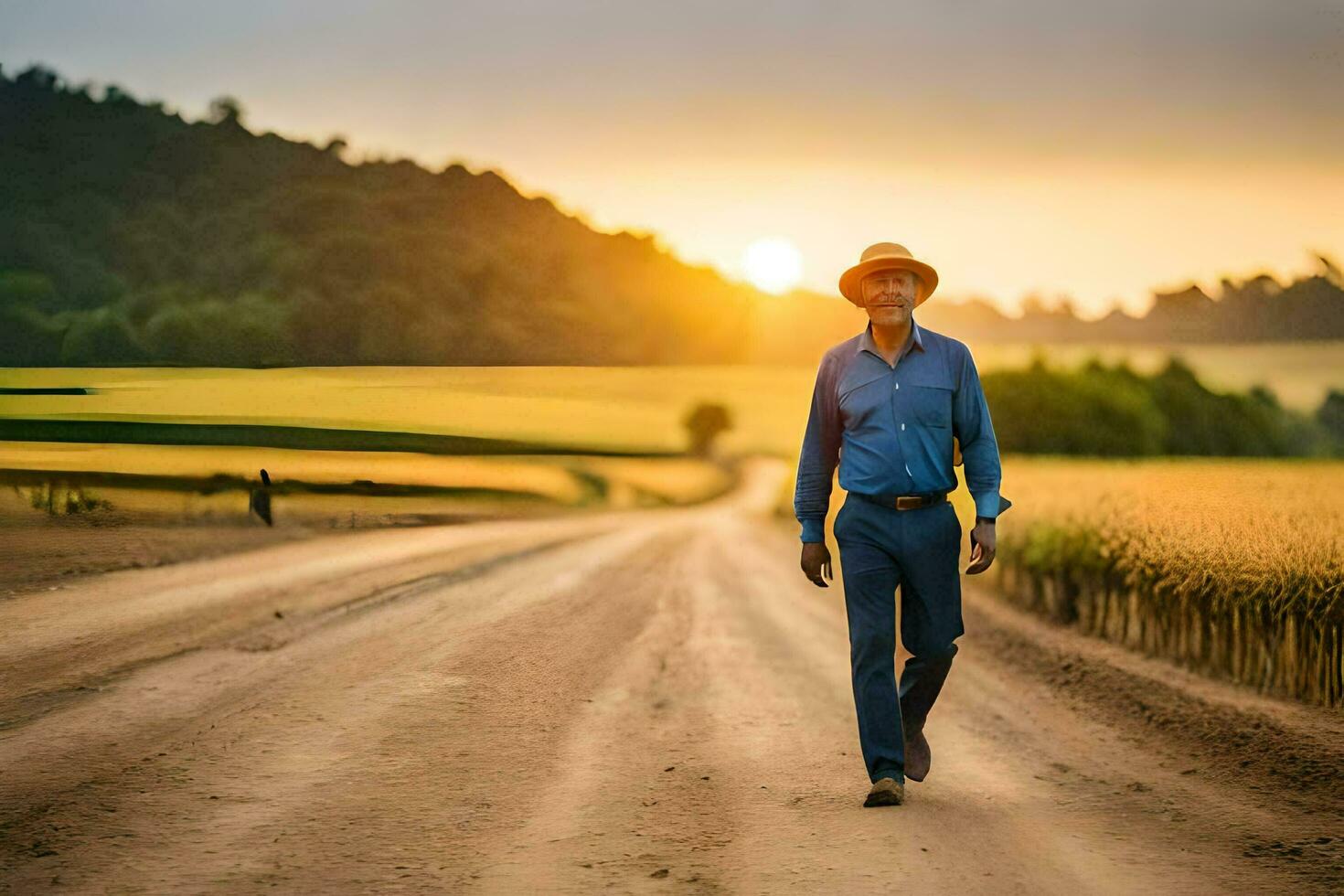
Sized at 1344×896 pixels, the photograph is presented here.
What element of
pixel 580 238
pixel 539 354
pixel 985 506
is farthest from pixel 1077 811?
pixel 580 238

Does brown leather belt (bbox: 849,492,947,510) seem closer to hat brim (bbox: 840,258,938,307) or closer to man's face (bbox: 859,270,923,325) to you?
man's face (bbox: 859,270,923,325)

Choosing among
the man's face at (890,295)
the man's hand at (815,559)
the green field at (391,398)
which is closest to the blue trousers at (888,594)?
the man's hand at (815,559)

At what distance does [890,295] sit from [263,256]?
7.95m

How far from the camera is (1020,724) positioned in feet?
29.2

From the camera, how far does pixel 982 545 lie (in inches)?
248

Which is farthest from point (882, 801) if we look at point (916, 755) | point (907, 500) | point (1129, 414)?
point (1129, 414)

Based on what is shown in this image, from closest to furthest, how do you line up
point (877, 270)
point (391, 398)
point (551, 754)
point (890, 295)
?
point (890, 295) → point (877, 270) → point (551, 754) → point (391, 398)

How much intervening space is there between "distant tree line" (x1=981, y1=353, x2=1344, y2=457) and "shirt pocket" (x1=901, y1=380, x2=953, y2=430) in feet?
135

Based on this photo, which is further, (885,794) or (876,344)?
(876,344)

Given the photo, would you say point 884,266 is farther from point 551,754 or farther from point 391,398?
point 391,398

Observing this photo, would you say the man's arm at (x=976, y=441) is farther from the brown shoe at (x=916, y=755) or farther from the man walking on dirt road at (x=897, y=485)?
the brown shoe at (x=916, y=755)

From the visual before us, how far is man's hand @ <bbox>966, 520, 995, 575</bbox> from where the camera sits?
6.25 meters

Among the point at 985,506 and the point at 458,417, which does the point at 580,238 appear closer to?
the point at 458,417

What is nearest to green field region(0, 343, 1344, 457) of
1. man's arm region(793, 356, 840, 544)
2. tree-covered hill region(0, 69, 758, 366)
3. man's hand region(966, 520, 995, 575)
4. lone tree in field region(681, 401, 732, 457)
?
tree-covered hill region(0, 69, 758, 366)
